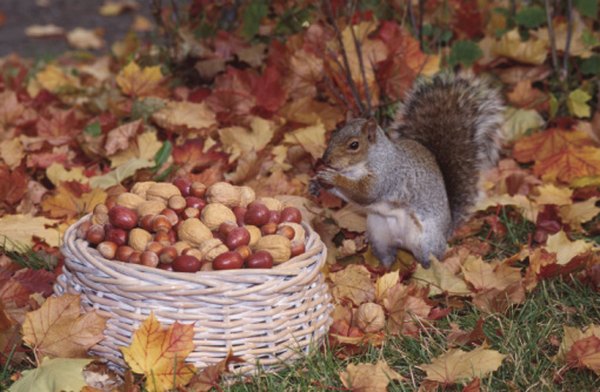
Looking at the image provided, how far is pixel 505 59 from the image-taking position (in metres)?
3.60

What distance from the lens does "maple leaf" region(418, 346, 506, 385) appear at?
1904 mm

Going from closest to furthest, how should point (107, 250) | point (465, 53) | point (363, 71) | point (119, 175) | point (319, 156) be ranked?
point (107, 250) → point (119, 175) → point (319, 156) → point (363, 71) → point (465, 53)

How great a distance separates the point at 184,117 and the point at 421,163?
3.59ft

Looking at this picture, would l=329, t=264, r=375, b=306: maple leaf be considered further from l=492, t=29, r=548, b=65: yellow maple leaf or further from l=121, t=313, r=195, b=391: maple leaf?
l=492, t=29, r=548, b=65: yellow maple leaf

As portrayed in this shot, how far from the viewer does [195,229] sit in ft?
6.89

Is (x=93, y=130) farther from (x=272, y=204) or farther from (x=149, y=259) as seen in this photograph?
(x=149, y=259)

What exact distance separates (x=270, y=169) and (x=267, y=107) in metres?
0.37

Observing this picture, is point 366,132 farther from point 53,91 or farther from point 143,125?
point 53,91

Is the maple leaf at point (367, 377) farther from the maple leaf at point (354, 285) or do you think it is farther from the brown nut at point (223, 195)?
the brown nut at point (223, 195)

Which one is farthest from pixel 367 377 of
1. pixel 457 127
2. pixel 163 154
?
pixel 163 154

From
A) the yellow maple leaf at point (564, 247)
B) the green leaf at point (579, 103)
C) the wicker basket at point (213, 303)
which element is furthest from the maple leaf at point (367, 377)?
the green leaf at point (579, 103)

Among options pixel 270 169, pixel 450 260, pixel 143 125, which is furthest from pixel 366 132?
pixel 143 125

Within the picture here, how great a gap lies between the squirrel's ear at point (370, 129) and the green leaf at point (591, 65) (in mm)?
1462

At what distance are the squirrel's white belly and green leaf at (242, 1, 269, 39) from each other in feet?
4.46
